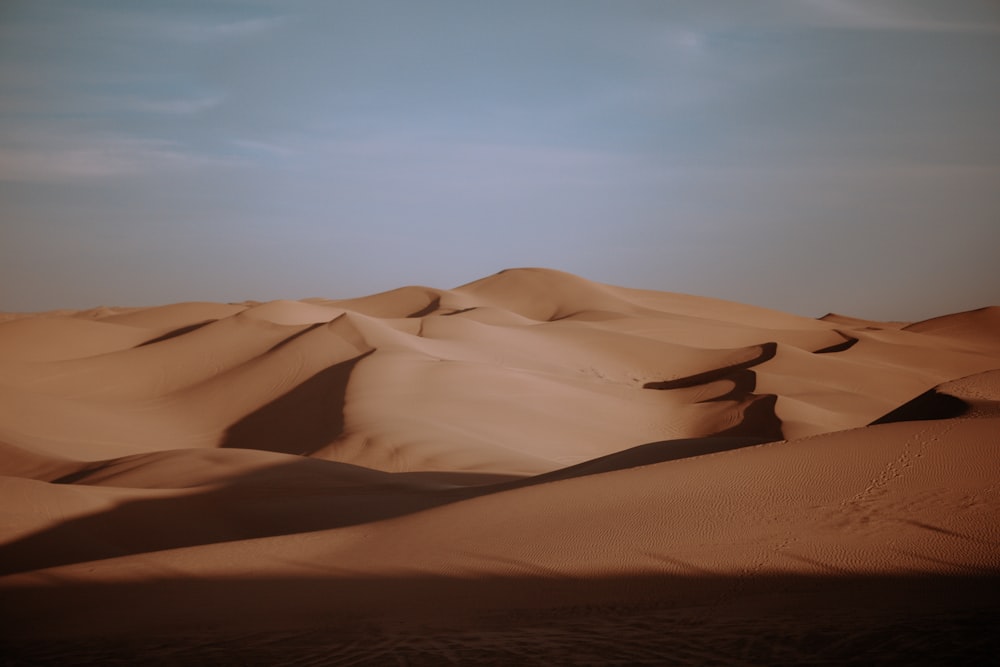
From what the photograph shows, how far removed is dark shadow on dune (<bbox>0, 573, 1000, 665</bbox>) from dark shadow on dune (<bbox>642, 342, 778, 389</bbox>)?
22010 millimetres

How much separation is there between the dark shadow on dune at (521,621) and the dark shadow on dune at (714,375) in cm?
2201

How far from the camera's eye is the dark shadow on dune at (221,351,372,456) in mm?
20641

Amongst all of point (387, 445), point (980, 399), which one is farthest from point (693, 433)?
point (980, 399)

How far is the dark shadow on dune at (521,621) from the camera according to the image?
4941 mm

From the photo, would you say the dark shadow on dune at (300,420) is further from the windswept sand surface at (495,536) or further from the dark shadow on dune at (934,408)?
the dark shadow on dune at (934,408)

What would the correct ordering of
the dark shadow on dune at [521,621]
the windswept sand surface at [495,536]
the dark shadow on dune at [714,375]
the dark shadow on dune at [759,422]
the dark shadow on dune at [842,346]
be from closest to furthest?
1. the dark shadow on dune at [521,621]
2. the windswept sand surface at [495,536]
3. the dark shadow on dune at [759,422]
4. the dark shadow on dune at [714,375]
5. the dark shadow on dune at [842,346]

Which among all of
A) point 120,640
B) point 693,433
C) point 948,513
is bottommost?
point 693,433

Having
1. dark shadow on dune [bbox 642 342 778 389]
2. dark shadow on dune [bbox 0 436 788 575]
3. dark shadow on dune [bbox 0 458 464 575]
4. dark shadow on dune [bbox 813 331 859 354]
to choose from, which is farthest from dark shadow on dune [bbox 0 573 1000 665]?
dark shadow on dune [bbox 813 331 859 354]

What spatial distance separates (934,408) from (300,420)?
1522 centimetres

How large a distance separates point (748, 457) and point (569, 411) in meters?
15.1

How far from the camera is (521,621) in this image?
5.94 metres

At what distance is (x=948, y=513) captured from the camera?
6922 mm

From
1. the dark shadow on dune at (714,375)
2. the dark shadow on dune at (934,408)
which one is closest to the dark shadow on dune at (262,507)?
the dark shadow on dune at (934,408)

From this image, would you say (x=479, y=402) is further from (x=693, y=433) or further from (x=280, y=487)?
(x=280, y=487)
